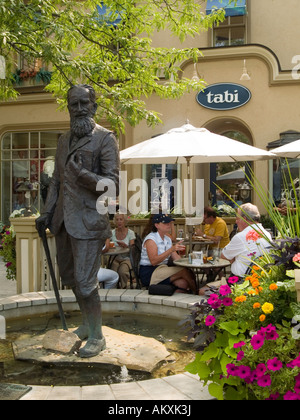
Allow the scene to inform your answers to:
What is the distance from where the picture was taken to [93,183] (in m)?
3.97

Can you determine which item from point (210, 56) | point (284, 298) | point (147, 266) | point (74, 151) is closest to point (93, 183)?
point (74, 151)

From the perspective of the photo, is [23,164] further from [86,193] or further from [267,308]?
[267,308]

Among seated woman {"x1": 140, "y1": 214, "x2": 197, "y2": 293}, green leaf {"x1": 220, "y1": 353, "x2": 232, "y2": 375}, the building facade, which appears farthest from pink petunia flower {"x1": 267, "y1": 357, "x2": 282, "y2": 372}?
the building facade

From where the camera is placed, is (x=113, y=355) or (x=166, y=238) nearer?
(x=113, y=355)

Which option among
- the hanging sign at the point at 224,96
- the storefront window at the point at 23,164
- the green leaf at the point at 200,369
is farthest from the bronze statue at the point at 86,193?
the storefront window at the point at 23,164

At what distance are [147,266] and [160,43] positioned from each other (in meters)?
10.0

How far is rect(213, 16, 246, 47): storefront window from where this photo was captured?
48.0ft

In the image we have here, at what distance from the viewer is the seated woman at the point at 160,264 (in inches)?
244

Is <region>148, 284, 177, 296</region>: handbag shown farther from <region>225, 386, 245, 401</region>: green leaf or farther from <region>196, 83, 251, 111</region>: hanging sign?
<region>196, 83, 251, 111</region>: hanging sign

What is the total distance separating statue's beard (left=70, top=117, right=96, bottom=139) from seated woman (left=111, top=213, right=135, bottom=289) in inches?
141

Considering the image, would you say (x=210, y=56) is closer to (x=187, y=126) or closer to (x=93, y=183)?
(x=187, y=126)

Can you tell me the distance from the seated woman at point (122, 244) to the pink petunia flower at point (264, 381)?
15.8 feet

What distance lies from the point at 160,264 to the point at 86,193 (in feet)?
8.83

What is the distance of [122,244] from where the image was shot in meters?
7.80
